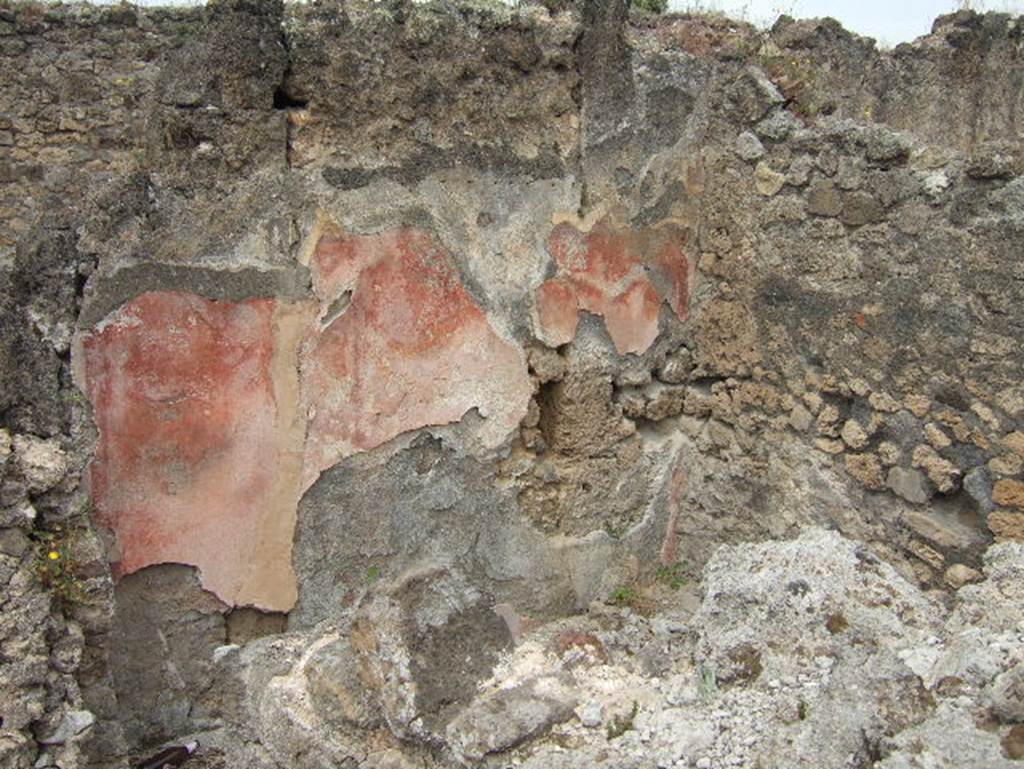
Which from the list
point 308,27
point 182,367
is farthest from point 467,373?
point 308,27

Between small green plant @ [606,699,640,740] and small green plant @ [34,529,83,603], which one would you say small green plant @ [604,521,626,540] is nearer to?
small green plant @ [606,699,640,740]

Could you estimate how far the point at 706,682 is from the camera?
9.32 ft

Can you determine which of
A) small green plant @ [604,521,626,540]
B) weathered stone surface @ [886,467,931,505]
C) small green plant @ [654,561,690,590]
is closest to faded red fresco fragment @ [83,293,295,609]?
small green plant @ [604,521,626,540]

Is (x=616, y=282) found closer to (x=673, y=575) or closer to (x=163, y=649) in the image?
(x=673, y=575)

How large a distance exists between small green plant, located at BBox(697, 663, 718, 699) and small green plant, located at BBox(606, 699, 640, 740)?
7.5 inches

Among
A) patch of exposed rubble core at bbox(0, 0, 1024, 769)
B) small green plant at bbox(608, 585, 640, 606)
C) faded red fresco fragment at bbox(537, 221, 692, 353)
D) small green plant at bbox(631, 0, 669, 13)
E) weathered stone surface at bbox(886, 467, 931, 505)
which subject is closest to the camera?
patch of exposed rubble core at bbox(0, 0, 1024, 769)

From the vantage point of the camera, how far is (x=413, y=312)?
128 inches

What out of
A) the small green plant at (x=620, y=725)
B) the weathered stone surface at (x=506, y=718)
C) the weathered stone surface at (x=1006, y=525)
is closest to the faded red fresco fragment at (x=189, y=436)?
the weathered stone surface at (x=506, y=718)

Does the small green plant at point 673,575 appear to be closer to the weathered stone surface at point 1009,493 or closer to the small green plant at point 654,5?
the weathered stone surface at point 1009,493

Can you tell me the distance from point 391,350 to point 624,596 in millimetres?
1355

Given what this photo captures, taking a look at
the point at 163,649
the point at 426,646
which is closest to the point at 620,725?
the point at 426,646

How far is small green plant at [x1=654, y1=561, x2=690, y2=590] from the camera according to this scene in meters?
3.92

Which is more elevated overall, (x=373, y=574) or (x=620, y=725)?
(x=373, y=574)

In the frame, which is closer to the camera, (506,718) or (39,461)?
(39,461)
